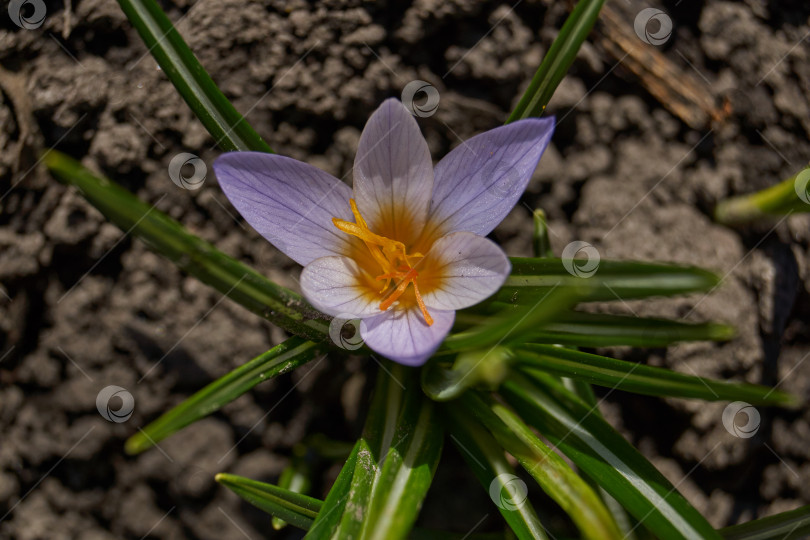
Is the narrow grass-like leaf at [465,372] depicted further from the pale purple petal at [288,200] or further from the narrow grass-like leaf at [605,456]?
the pale purple petal at [288,200]

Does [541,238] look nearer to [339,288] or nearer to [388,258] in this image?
[388,258]

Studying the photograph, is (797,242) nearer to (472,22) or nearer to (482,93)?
(482,93)

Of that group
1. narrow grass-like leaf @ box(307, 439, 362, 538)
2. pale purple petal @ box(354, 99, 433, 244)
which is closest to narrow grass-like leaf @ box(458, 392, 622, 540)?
narrow grass-like leaf @ box(307, 439, 362, 538)

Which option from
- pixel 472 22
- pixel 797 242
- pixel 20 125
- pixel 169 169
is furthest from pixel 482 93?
pixel 20 125

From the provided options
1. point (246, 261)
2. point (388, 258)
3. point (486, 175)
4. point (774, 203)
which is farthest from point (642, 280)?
point (246, 261)

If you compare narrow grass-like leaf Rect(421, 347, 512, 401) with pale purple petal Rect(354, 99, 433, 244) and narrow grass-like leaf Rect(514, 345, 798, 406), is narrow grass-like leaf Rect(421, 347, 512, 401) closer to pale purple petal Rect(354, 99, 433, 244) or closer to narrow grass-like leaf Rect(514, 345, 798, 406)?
narrow grass-like leaf Rect(514, 345, 798, 406)

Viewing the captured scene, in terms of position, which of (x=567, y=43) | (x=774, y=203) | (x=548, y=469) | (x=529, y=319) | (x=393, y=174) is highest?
(x=567, y=43)
